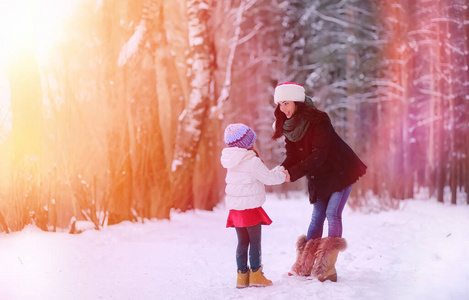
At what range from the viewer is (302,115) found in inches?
185

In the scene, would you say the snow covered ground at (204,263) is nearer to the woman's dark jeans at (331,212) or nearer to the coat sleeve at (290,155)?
the woman's dark jeans at (331,212)

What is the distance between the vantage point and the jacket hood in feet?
14.7

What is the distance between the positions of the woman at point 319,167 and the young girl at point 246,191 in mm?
334

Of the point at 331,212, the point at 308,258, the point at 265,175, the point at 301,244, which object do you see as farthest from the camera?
the point at 301,244

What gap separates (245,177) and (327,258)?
1.06 meters

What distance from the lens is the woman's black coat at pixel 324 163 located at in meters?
4.59

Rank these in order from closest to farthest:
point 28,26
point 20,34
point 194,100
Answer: point 20,34, point 28,26, point 194,100

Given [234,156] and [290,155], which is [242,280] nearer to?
[234,156]

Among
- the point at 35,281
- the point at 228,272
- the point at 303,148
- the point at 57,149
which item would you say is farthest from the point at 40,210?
the point at 303,148

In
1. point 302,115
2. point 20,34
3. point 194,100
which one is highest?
point 20,34

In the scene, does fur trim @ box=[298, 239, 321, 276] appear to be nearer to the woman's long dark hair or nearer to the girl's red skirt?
the girl's red skirt

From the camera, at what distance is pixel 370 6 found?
19.7m

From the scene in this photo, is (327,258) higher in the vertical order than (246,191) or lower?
lower

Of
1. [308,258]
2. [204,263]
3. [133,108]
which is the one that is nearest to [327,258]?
[308,258]
